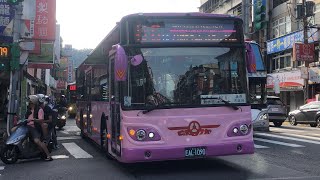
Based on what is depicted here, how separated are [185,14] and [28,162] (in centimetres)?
542

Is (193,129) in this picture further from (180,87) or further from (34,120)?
(34,120)

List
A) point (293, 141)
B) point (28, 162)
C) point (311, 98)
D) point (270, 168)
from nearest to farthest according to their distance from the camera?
1. point (270, 168)
2. point (28, 162)
3. point (293, 141)
4. point (311, 98)

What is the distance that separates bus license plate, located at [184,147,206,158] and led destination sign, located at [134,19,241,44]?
205 cm

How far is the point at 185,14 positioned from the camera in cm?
836

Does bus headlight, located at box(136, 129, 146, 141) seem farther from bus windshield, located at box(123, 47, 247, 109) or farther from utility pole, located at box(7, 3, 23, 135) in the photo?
utility pole, located at box(7, 3, 23, 135)

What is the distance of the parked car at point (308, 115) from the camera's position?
2344 cm

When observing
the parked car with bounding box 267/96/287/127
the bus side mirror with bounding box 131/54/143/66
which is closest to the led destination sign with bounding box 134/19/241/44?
the bus side mirror with bounding box 131/54/143/66

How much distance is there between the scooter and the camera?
10094 millimetres

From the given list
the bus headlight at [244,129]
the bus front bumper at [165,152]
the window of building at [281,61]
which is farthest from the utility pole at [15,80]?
the window of building at [281,61]

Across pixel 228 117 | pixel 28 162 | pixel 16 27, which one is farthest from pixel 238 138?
pixel 16 27

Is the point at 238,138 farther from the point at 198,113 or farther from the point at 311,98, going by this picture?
the point at 311,98

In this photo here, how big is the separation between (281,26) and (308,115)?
16038 mm

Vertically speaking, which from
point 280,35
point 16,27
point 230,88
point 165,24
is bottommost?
point 230,88

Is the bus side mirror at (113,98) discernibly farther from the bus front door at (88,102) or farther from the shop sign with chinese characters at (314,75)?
the shop sign with chinese characters at (314,75)
